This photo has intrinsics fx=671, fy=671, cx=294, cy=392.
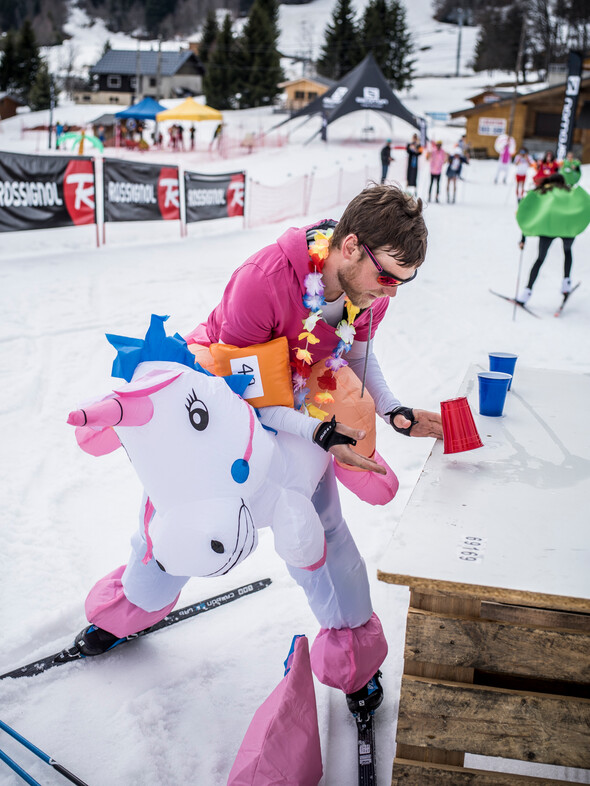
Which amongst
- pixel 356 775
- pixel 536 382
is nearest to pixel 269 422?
pixel 356 775

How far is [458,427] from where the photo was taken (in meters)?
2.22

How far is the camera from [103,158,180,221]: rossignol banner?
1025cm

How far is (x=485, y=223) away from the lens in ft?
46.6

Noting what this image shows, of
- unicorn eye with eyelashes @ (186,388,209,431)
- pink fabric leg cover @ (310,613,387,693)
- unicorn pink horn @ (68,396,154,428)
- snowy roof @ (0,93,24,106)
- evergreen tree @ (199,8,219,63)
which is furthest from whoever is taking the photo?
evergreen tree @ (199,8,219,63)

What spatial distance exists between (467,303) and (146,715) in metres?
6.98

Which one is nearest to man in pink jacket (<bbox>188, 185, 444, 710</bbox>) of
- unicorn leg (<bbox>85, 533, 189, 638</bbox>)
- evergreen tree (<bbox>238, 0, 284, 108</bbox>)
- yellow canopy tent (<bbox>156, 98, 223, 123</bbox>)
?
unicorn leg (<bbox>85, 533, 189, 638</bbox>)

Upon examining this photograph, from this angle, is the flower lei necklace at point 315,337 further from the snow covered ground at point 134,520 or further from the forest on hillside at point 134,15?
the forest on hillside at point 134,15

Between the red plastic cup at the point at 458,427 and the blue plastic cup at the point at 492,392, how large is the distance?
324 millimetres

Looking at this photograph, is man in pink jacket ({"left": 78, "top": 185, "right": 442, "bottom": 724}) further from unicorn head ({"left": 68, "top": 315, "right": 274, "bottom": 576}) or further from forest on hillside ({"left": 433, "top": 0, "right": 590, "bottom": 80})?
forest on hillside ({"left": 433, "top": 0, "right": 590, "bottom": 80})

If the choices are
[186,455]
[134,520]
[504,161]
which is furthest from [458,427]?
[504,161]

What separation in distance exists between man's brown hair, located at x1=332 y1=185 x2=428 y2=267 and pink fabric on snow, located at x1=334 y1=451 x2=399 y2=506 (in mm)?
716

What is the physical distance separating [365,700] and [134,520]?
1811 millimetres

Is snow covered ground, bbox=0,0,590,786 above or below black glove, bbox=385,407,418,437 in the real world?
below

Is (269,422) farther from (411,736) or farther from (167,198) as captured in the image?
(167,198)
